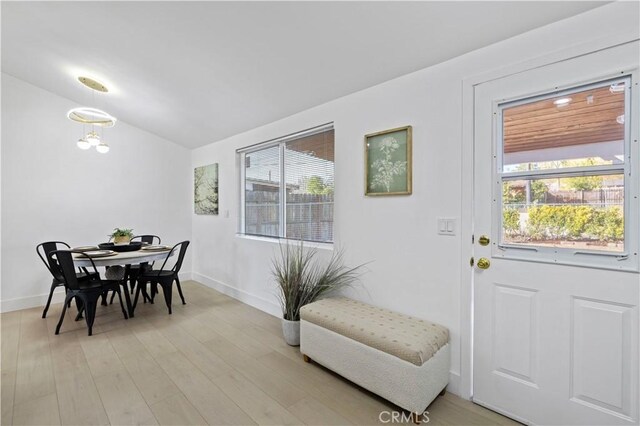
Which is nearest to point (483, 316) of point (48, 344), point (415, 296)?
point (415, 296)

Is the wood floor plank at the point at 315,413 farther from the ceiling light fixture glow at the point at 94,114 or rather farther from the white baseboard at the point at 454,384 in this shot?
the ceiling light fixture glow at the point at 94,114

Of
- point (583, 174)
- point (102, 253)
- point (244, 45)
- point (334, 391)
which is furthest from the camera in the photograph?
point (102, 253)

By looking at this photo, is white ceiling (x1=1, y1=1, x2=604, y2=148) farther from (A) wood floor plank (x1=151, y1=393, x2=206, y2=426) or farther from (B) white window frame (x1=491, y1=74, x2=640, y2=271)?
(A) wood floor plank (x1=151, y1=393, x2=206, y2=426)

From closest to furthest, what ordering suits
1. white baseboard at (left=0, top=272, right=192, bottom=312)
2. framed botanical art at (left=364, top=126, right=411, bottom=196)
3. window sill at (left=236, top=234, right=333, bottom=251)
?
framed botanical art at (left=364, top=126, right=411, bottom=196)
window sill at (left=236, top=234, right=333, bottom=251)
white baseboard at (left=0, top=272, right=192, bottom=312)

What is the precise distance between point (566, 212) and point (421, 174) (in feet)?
2.87

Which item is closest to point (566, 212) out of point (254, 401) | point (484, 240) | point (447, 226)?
point (484, 240)

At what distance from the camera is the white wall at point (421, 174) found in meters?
1.74

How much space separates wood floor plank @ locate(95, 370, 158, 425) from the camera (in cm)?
179

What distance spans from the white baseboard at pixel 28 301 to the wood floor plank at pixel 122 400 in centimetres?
271

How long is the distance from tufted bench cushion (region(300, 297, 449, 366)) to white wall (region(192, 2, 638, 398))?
15 cm

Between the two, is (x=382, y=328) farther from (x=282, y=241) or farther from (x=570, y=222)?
(x=282, y=241)

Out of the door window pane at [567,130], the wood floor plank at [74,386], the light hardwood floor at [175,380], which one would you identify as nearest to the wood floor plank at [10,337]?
the light hardwood floor at [175,380]

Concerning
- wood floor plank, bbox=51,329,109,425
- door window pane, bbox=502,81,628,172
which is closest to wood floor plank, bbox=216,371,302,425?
wood floor plank, bbox=51,329,109,425

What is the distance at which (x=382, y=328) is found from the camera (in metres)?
1.99
